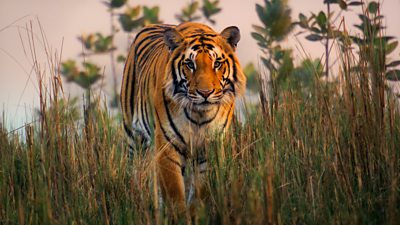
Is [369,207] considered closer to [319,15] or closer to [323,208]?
[323,208]

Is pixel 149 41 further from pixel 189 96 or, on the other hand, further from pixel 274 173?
pixel 274 173

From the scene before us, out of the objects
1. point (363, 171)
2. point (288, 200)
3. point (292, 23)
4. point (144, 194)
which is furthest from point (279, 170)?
point (292, 23)

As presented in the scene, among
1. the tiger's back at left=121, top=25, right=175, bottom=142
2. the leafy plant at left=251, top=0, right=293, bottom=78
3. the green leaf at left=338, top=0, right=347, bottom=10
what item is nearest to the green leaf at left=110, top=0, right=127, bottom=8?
the leafy plant at left=251, top=0, right=293, bottom=78

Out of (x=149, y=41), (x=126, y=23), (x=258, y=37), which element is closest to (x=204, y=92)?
(x=149, y=41)

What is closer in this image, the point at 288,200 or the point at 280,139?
the point at 288,200

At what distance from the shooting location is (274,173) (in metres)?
2.92

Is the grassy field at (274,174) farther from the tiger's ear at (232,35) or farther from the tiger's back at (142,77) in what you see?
the tiger's back at (142,77)

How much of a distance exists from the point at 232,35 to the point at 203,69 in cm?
30

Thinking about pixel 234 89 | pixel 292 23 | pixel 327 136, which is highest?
pixel 292 23

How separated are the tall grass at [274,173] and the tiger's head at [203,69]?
0.88 ft

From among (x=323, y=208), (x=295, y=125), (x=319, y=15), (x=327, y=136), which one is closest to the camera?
(x=323, y=208)

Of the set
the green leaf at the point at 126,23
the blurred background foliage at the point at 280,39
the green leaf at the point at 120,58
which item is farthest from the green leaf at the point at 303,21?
the green leaf at the point at 120,58

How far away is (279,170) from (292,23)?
3.09 meters

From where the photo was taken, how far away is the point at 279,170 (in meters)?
3.19
